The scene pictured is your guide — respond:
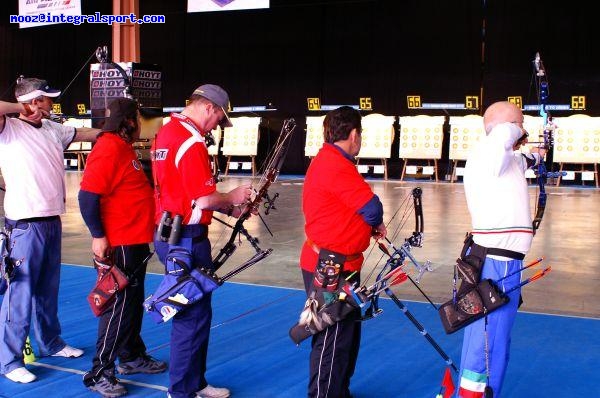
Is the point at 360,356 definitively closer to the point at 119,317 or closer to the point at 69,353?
the point at 119,317

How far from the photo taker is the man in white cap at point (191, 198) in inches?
123

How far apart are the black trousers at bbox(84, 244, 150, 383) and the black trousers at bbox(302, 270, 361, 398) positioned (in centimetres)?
107

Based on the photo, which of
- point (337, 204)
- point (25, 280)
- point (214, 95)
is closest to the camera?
point (337, 204)

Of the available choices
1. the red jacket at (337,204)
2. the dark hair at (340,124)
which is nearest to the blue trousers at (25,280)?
the red jacket at (337,204)

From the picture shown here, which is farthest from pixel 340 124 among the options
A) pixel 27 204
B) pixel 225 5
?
pixel 225 5

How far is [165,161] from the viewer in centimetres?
314

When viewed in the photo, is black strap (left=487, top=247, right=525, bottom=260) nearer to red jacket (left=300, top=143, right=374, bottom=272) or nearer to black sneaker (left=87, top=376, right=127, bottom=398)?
red jacket (left=300, top=143, right=374, bottom=272)

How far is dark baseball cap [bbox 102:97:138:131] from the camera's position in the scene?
3.46m

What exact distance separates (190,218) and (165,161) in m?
0.29

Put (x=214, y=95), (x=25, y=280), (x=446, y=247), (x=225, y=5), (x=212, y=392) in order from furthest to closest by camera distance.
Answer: (x=225, y=5)
(x=446, y=247)
(x=25, y=280)
(x=212, y=392)
(x=214, y=95)

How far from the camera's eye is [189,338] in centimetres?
327

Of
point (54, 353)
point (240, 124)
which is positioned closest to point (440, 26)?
point (240, 124)

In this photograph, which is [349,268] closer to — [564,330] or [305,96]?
[564,330]

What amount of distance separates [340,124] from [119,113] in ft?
3.82
